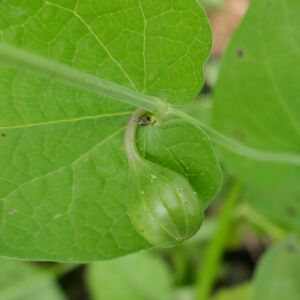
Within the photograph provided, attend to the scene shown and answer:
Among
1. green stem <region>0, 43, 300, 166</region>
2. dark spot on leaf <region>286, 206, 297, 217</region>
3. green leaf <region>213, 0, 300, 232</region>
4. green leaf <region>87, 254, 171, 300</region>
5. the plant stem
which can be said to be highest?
green stem <region>0, 43, 300, 166</region>

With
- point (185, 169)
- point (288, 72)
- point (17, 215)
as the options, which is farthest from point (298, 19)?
point (17, 215)

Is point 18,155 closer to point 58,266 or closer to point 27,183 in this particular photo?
point 27,183

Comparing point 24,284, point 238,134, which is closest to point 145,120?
point 238,134

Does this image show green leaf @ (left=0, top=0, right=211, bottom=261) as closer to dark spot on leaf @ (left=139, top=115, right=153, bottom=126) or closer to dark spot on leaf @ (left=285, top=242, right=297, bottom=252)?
dark spot on leaf @ (left=139, top=115, right=153, bottom=126)

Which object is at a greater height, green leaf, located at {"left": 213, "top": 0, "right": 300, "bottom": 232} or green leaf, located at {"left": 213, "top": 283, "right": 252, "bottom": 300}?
green leaf, located at {"left": 213, "top": 0, "right": 300, "bottom": 232}

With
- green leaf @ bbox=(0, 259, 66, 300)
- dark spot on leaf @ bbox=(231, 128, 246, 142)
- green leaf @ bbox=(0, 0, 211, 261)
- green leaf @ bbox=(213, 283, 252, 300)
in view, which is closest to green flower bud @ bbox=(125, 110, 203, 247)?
green leaf @ bbox=(0, 0, 211, 261)

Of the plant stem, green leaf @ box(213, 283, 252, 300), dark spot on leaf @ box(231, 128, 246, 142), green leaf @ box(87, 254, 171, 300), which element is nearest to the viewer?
dark spot on leaf @ box(231, 128, 246, 142)

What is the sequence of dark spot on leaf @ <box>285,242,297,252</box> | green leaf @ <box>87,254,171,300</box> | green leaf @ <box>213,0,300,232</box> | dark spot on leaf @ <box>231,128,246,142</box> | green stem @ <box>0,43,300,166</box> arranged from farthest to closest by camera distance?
green leaf @ <box>87,254,171,300</box> → dark spot on leaf @ <box>285,242,297,252</box> → dark spot on leaf @ <box>231,128,246,142</box> → green leaf @ <box>213,0,300,232</box> → green stem @ <box>0,43,300,166</box>
